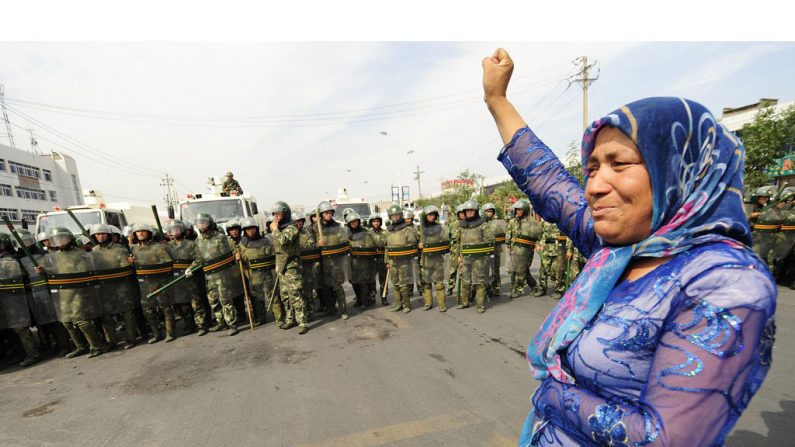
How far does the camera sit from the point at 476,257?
639 centimetres

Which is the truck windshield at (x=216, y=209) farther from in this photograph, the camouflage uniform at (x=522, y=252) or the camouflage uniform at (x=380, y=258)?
the camouflage uniform at (x=522, y=252)

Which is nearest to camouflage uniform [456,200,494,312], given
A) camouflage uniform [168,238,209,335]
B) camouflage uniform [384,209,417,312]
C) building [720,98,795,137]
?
camouflage uniform [384,209,417,312]

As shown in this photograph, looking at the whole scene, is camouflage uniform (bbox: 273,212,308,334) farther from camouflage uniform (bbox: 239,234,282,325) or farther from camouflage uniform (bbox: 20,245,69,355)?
camouflage uniform (bbox: 20,245,69,355)

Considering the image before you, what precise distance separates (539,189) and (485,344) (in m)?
3.78

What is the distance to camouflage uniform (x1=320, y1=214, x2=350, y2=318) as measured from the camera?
21.1 feet

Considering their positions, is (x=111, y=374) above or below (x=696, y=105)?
below

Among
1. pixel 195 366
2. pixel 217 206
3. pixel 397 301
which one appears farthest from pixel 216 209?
pixel 397 301

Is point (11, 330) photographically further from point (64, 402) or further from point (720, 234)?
point (720, 234)

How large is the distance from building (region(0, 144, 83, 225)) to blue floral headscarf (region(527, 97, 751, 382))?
37.9 m

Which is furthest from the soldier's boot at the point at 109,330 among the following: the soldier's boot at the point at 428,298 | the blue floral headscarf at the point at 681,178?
the blue floral headscarf at the point at 681,178

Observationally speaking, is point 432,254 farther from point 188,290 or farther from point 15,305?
point 15,305

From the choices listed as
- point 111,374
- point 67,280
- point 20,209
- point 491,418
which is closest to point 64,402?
point 111,374

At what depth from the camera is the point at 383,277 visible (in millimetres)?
7930

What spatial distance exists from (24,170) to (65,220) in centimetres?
3475
